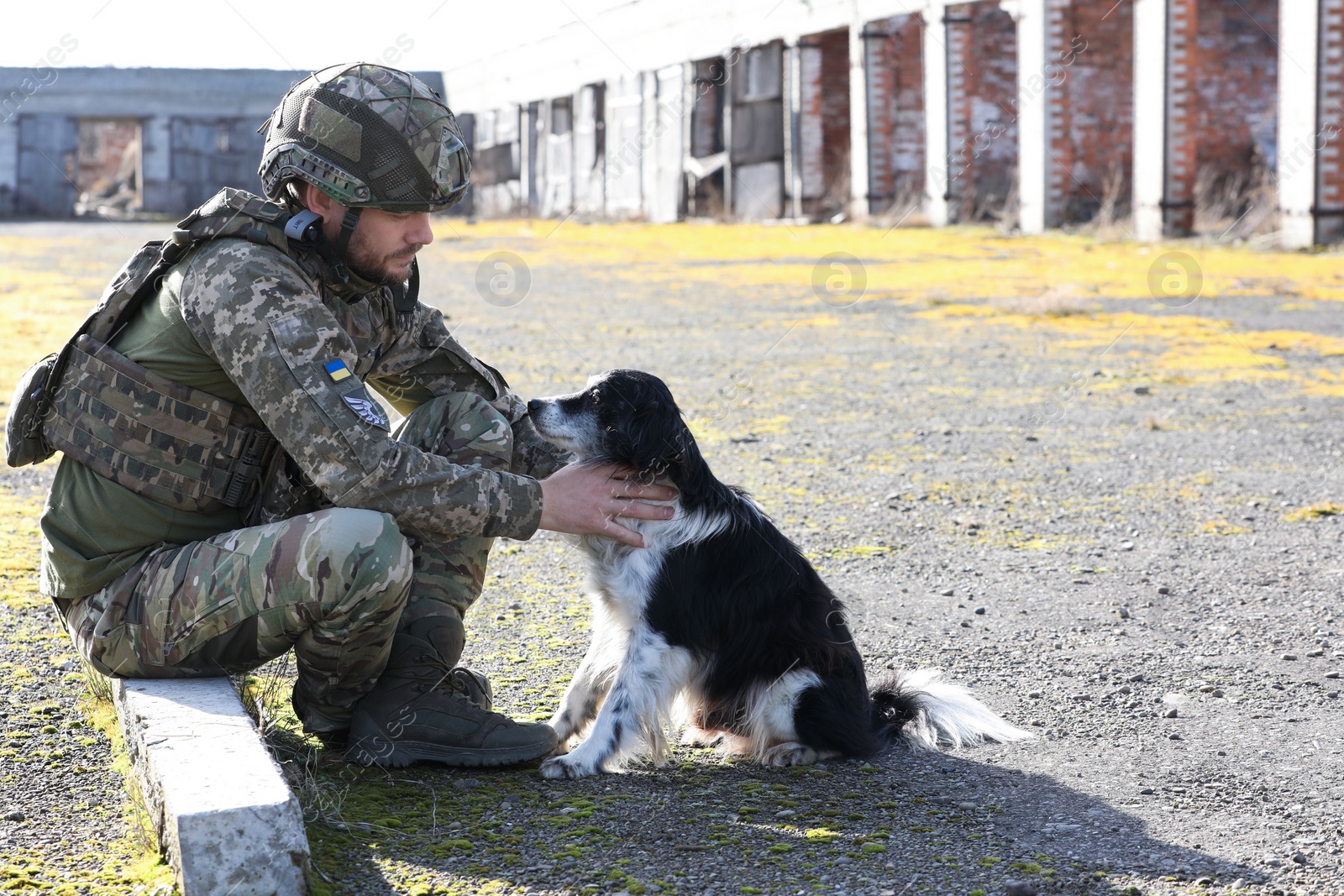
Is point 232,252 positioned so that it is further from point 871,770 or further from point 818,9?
point 818,9

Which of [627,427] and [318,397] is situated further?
[627,427]

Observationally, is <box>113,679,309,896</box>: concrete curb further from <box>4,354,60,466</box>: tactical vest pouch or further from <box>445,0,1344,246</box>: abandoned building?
<box>445,0,1344,246</box>: abandoned building

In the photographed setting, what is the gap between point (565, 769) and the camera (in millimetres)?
3264

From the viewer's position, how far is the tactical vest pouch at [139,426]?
9.76 feet

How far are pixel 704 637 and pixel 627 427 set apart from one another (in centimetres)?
57

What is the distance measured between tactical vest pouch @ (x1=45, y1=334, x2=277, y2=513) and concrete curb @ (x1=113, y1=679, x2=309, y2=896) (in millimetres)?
516

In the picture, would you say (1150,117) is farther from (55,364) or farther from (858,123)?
(55,364)

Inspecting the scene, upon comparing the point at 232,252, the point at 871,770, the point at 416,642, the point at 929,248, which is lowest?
the point at 871,770

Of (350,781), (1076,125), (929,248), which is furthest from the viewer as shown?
(1076,125)

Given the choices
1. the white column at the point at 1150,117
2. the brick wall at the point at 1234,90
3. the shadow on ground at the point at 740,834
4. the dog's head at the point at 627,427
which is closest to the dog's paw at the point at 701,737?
the shadow on ground at the point at 740,834

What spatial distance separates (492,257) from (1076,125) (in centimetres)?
981

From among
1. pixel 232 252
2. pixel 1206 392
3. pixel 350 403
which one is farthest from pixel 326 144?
pixel 1206 392

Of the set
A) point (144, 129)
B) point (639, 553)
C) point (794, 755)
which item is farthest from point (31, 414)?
point (144, 129)

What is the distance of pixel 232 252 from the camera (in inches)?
115
